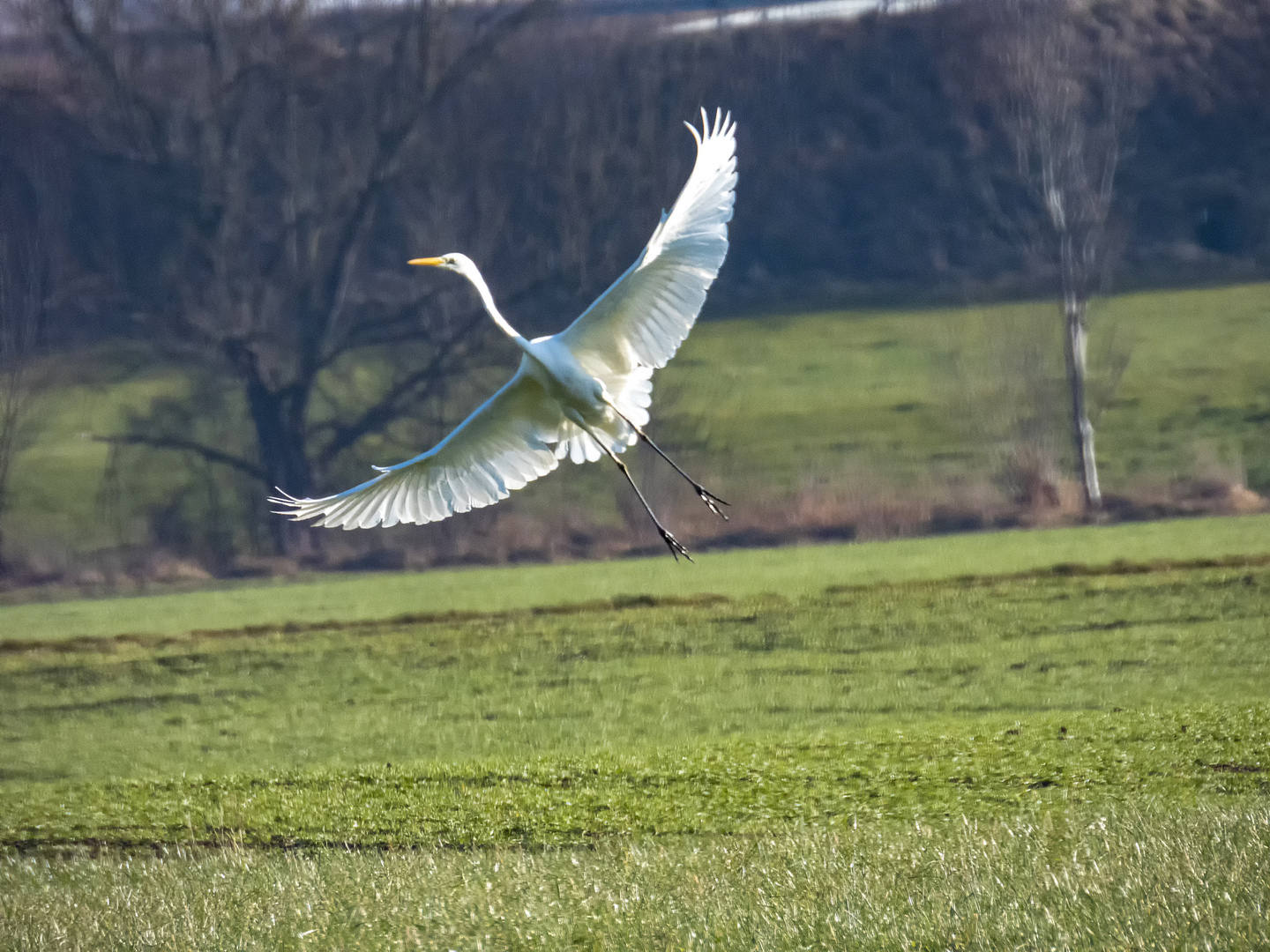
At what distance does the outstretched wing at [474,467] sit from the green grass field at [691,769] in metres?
2.22

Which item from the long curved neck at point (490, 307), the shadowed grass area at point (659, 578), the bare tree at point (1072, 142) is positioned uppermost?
the bare tree at point (1072, 142)

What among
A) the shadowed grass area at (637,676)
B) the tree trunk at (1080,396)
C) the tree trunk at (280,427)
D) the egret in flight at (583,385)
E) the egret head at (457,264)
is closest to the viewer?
the egret in flight at (583,385)

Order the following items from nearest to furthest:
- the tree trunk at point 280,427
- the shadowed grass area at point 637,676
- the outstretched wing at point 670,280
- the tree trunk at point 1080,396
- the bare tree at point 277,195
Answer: the outstretched wing at point 670,280 → the shadowed grass area at point 637,676 → the tree trunk at point 1080,396 → the tree trunk at point 280,427 → the bare tree at point 277,195

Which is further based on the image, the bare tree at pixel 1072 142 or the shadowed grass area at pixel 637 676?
the bare tree at pixel 1072 142

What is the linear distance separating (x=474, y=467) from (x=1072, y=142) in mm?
33144

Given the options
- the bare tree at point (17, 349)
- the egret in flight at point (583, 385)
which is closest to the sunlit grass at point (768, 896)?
the egret in flight at point (583, 385)

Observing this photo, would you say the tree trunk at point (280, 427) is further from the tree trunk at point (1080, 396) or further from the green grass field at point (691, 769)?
the tree trunk at point (1080, 396)

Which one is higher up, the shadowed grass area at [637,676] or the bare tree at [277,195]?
the bare tree at [277,195]

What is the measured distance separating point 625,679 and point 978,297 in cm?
3379

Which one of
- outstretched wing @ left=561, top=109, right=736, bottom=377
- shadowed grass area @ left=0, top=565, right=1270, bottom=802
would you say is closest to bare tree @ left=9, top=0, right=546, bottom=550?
shadowed grass area @ left=0, top=565, right=1270, bottom=802

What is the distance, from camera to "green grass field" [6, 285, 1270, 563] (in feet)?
135

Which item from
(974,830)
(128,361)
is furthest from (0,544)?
(974,830)

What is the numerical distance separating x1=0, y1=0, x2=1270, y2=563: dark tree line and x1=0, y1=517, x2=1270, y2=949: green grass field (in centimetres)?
1883

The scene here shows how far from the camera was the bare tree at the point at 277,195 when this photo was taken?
44125mm
